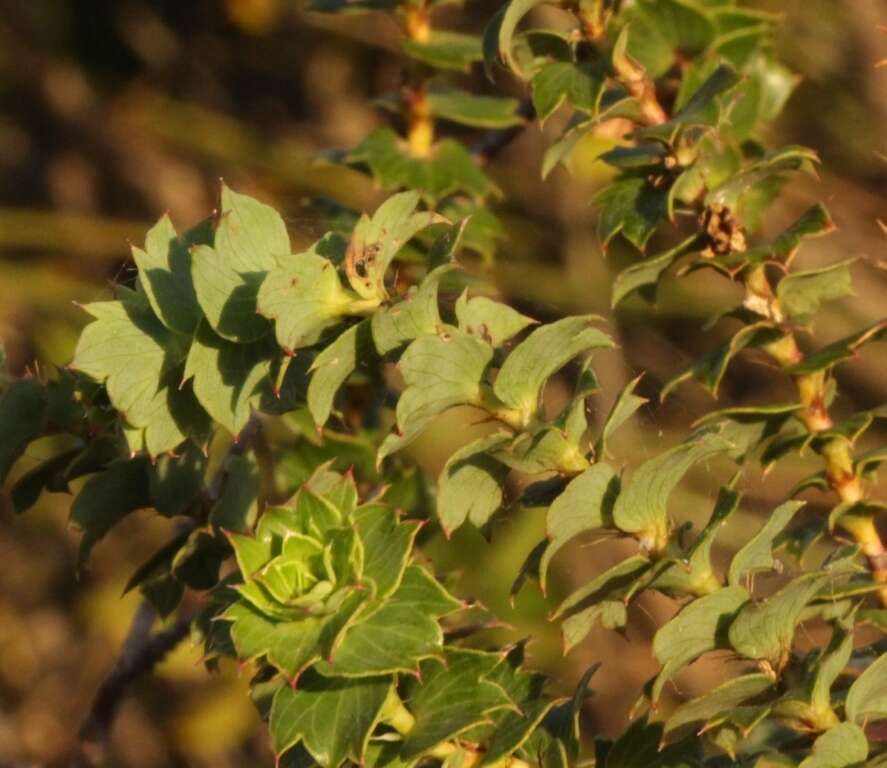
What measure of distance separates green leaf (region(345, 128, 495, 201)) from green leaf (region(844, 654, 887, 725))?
0.56 metres

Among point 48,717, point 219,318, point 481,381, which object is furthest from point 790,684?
point 48,717

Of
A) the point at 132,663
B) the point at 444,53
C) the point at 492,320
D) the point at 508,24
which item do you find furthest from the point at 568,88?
the point at 132,663

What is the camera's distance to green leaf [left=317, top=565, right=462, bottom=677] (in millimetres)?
651

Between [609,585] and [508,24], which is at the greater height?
[508,24]

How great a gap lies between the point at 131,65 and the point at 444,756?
2650 millimetres

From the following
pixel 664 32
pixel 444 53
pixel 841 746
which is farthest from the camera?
pixel 444 53

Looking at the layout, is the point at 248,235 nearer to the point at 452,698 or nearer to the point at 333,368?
the point at 333,368

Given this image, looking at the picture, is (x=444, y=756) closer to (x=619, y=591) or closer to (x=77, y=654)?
Result: (x=619, y=591)

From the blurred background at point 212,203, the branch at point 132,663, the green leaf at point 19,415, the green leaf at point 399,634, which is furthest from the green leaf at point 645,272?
the blurred background at point 212,203

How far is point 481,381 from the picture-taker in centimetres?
A: 71

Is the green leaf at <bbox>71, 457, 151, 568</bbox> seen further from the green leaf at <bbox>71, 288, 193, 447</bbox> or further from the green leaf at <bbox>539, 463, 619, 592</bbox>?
the green leaf at <bbox>539, 463, 619, 592</bbox>

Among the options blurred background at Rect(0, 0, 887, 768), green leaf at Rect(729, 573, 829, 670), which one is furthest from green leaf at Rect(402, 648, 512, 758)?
blurred background at Rect(0, 0, 887, 768)

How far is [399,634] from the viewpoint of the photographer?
0.67 metres

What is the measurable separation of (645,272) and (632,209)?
0.04 m
